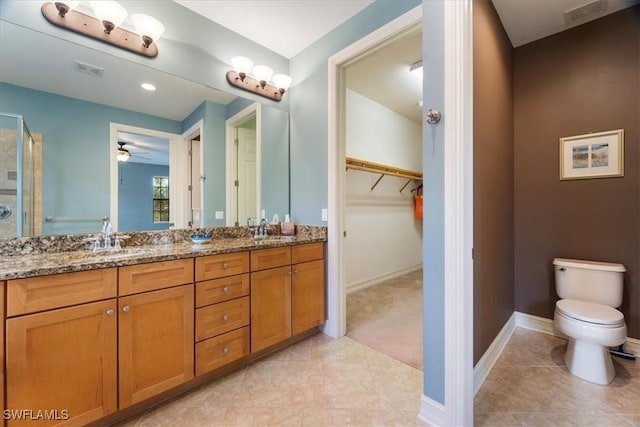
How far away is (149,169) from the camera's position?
1859mm

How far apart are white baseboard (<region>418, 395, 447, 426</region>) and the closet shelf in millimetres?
2375

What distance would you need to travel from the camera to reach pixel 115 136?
67.2 inches

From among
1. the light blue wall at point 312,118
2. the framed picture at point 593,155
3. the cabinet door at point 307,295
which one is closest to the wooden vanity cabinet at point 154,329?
the cabinet door at point 307,295

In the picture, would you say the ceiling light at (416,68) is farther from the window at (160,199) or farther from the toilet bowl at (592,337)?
the window at (160,199)

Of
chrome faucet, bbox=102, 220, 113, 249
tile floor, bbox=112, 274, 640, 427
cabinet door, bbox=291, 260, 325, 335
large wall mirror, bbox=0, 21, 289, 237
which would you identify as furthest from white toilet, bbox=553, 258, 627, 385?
chrome faucet, bbox=102, 220, 113, 249

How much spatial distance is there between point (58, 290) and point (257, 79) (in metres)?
2.02

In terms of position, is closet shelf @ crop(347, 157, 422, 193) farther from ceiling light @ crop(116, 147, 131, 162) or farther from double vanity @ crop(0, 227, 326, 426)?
ceiling light @ crop(116, 147, 131, 162)

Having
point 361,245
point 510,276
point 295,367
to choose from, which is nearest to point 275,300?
point 295,367

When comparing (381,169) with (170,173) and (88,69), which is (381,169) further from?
(88,69)

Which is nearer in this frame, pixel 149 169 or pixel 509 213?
pixel 149 169

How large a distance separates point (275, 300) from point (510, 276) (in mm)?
2066

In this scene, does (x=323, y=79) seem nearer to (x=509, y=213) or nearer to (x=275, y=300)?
(x=275, y=300)

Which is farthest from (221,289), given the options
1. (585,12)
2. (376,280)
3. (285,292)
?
(585,12)

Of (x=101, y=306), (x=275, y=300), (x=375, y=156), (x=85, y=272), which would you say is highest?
(x=375, y=156)
